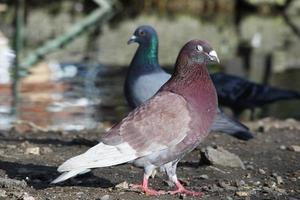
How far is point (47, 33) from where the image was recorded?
20.9 m

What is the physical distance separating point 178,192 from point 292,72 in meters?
10.6

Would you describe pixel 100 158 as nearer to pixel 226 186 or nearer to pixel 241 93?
pixel 226 186

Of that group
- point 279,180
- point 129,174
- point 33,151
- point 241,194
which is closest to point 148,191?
point 241,194

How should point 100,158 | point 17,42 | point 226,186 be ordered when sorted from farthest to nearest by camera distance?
point 17,42 < point 226,186 < point 100,158

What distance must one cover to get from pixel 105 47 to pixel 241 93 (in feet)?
28.1

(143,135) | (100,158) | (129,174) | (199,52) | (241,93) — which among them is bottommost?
(241,93)

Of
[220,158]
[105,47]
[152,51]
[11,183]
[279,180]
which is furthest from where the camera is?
[105,47]

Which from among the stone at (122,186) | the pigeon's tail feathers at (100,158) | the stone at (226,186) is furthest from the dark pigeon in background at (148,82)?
the pigeon's tail feathers at (100,158)

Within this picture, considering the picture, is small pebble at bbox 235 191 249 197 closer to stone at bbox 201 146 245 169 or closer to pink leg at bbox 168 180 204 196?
pink leg at bbox 168 180 204 196

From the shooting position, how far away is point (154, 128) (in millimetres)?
4988

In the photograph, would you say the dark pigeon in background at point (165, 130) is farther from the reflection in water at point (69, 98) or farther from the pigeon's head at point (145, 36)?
the reflection in water at point (69, 98)

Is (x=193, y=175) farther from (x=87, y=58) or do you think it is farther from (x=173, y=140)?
(x=87, y=58)

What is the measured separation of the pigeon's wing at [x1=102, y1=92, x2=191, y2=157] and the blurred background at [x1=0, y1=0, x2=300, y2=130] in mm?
4283

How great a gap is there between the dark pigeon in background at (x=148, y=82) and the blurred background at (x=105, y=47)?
7.62 ft
